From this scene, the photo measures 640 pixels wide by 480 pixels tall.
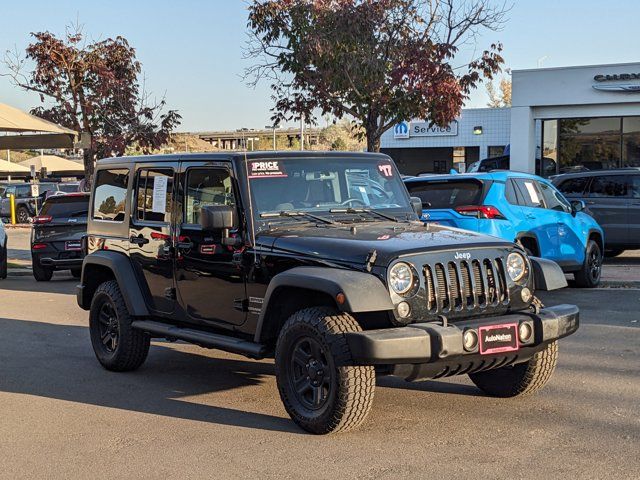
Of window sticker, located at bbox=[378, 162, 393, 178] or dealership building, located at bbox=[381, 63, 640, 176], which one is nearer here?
window sticker, located at bbox=[378, 162, 393, 178]

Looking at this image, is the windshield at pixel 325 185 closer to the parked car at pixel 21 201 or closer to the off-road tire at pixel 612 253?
the off-road tire at pixel 612 253

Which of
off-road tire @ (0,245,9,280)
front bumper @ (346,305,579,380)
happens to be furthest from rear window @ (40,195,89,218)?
front bumper @ (346,305,579,380)

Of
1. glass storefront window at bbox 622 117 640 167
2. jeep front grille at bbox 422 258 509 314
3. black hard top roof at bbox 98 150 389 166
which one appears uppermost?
glass storefront window at bbox 622 117 640 167

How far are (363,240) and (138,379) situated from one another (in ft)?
9.22

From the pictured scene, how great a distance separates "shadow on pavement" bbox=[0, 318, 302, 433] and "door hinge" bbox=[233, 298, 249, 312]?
2.46 ft

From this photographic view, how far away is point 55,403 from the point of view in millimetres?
6664

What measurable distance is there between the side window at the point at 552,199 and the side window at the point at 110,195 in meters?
6.40

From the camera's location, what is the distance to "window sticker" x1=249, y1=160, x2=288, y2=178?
6.51 m

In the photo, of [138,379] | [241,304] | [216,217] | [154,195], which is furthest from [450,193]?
[216,217]

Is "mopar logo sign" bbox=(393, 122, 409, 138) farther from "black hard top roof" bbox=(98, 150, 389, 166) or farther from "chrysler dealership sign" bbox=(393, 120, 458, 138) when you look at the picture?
"black hard top roof" bbox=(98, 150, 389, 166)

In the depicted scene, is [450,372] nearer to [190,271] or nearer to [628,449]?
[628,449]

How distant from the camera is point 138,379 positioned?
7.50 metres

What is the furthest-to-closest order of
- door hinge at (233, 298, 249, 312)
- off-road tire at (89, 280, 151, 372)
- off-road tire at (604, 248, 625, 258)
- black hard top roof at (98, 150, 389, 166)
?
off-road tire at (604, 248, 625, 258)
off-road tire at (89, 280, 151, 372)
black hard top roof at (98, 150, 389, 166)
door hinge at (233, 298, 249, 312)

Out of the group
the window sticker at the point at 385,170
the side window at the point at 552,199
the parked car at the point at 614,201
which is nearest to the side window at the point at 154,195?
the window sticker at the point at 385,170
